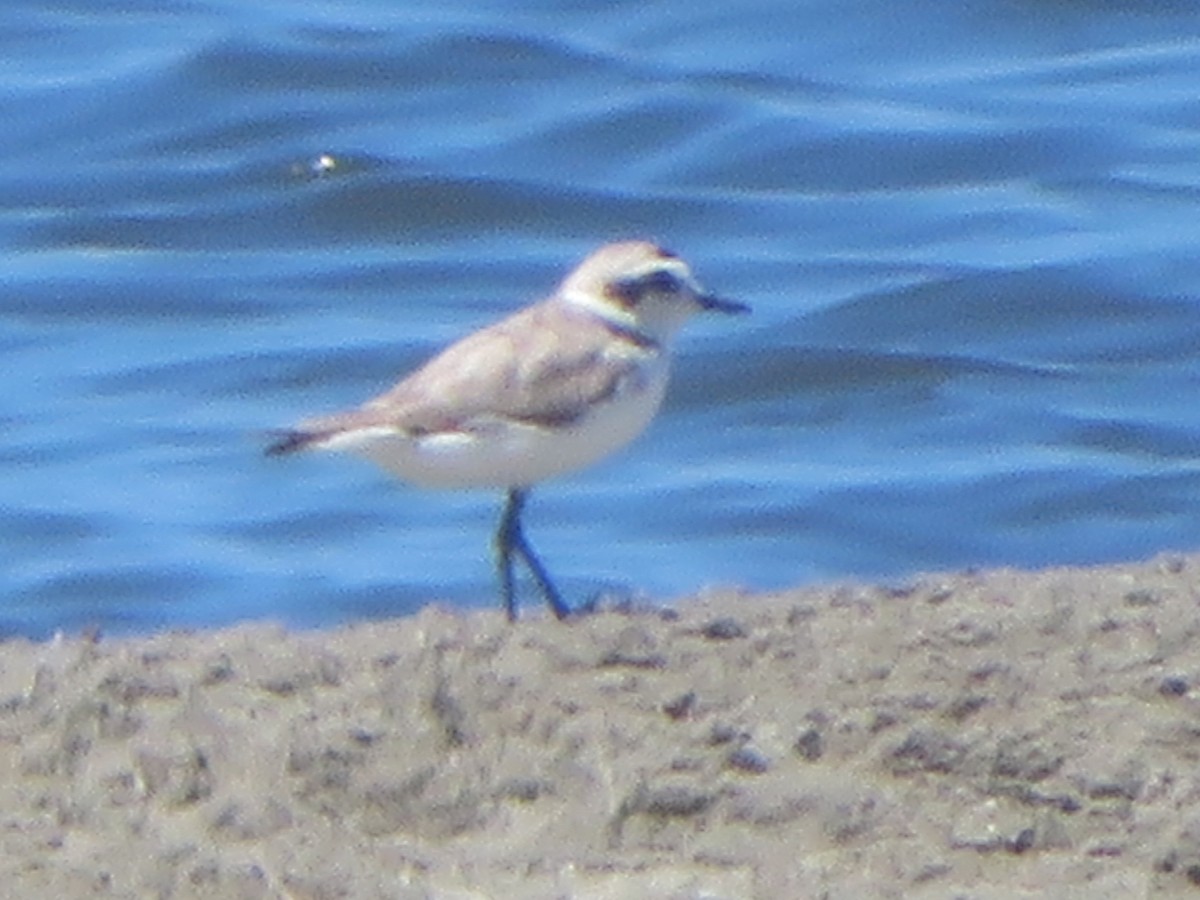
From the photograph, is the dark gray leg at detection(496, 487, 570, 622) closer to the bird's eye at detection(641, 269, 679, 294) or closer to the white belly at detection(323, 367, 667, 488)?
the white belly at detection(323, 367, 667, 488)

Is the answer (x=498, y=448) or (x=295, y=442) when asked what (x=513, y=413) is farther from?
(x=295, y=442)

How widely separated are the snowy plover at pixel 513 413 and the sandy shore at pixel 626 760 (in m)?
0.39

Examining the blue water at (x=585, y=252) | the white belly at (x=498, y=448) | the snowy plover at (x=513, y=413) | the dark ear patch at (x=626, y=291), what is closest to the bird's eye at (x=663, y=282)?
the dark ear patch at (x=626, y=291)

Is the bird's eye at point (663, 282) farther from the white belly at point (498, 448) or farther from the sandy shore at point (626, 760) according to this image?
the sandy shore at point (626, 760)

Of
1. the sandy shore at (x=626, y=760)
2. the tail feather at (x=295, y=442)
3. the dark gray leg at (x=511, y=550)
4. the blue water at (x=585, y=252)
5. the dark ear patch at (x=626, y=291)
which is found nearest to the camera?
the sandy shore at (x=626, y=760)

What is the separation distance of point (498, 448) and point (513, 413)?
0.09m

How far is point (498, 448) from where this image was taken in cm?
722

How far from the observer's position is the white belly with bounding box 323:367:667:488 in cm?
716

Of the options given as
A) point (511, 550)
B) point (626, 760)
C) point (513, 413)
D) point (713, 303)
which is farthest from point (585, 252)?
point (626, 760)

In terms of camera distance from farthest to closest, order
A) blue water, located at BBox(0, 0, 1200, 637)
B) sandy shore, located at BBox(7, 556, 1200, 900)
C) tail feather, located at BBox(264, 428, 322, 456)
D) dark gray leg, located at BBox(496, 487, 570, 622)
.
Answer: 1. blue water, located at BBox(0, 0, 1200, 637)
2. dark gray leg, located at BBox(496, 487, 570, 622)
3. tail feather, located at BBox(264, 428, 322, 456)
4. sandy shore, located at BBox(7, 556, 1200, 900)

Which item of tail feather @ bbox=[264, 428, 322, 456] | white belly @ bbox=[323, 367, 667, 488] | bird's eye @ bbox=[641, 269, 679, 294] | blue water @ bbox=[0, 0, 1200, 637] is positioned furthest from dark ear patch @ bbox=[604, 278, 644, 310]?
blue water @ bbox=[0, 0, 1200, 637]

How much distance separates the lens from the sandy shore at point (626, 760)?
545cm

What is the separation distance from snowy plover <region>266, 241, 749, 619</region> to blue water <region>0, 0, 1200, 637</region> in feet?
10.7

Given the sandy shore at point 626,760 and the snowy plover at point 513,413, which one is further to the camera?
the snowy plover at point 513,413
